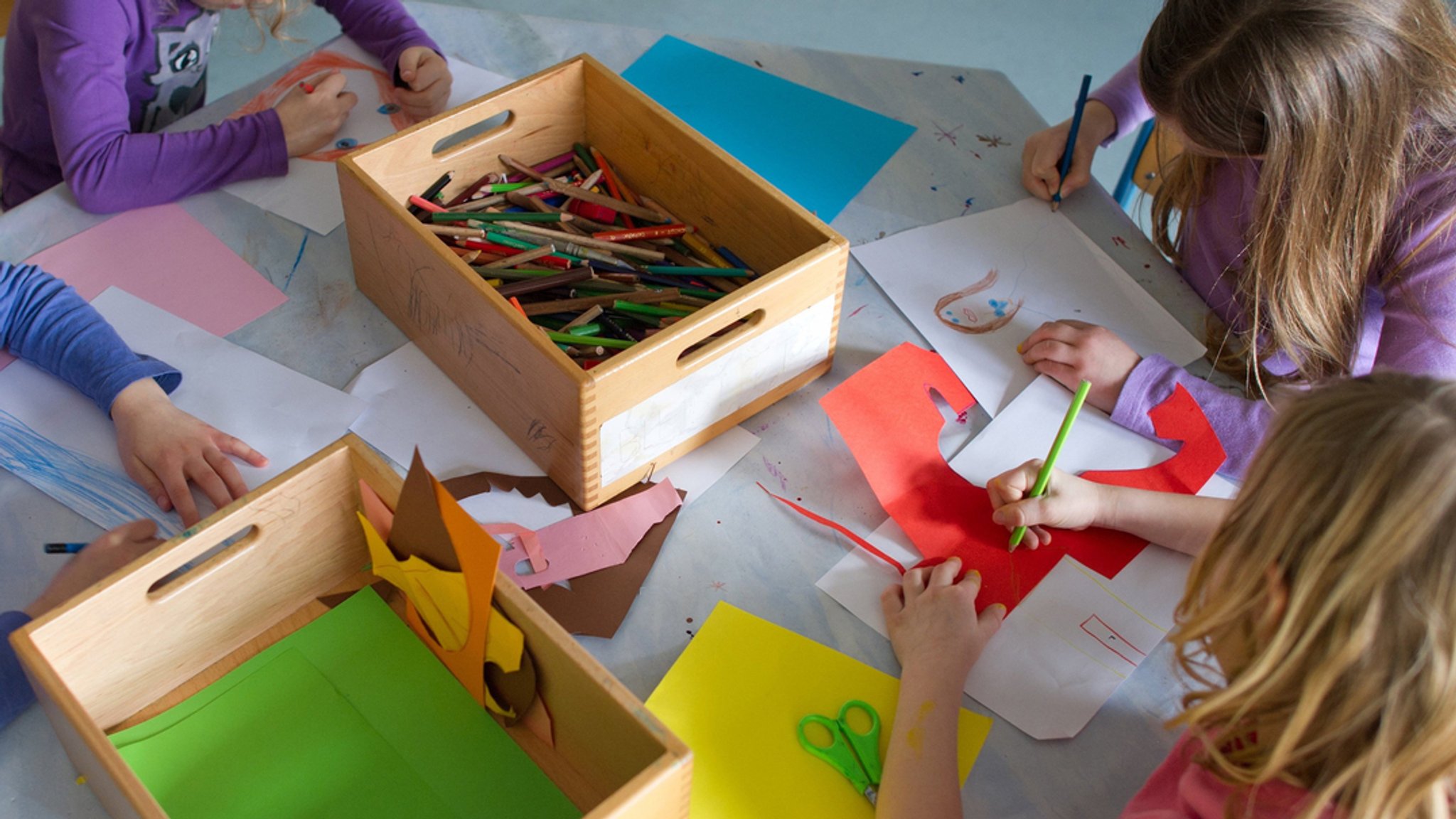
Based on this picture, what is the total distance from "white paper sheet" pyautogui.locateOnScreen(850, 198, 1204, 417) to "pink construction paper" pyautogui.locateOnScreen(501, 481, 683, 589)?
1.03 feet

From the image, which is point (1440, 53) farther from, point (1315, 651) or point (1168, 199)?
point (1315, 651)

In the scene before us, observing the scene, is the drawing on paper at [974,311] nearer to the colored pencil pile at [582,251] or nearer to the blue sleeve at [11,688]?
the colored pencil pile at [582,251]

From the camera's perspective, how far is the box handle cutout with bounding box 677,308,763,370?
34.6 inches

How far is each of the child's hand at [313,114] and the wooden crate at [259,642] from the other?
513 millimetres

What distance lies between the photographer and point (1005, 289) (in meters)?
1.12

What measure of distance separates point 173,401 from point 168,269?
0.57 feet

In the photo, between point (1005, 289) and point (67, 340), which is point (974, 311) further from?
point (67, 340)

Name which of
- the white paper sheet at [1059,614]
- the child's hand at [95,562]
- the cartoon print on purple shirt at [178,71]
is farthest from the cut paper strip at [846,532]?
the cartoon print on purple shirt at [178,71]

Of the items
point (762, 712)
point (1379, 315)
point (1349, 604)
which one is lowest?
point (762, 712)

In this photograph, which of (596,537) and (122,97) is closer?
(596,537)

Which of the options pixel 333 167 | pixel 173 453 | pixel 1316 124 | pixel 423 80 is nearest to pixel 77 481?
pixel 173 453

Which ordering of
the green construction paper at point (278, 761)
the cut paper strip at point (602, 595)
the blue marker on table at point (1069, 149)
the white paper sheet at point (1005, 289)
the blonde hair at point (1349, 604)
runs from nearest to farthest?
the blonde hair at point (1349, 604) → the green construction paper at point (278, 761) → the cut paper strip at point (602, 595) → the white paper sheet at point (1005, 289) → the blue marker on table at point (1069, 149)

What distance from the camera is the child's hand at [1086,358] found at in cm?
101

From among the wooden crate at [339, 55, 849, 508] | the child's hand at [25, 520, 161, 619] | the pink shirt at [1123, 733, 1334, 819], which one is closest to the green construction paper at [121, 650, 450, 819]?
the child's hand at [25, 520, 161, 619]
